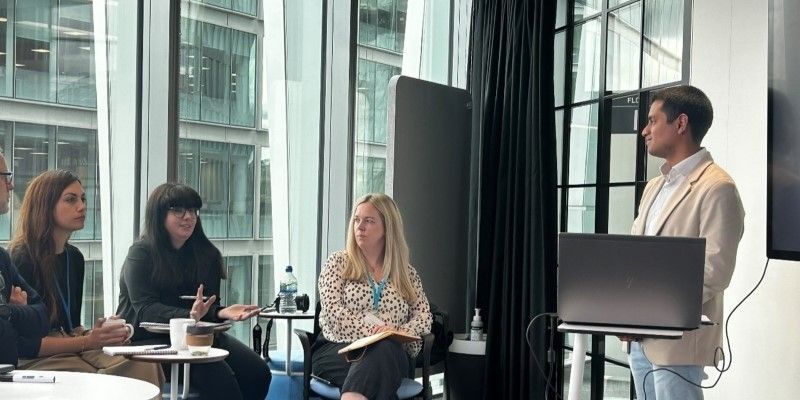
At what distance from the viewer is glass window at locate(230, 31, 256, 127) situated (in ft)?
18.2

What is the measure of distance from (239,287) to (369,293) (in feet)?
4.17

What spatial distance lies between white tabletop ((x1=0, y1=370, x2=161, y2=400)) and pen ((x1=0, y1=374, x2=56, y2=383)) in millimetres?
16

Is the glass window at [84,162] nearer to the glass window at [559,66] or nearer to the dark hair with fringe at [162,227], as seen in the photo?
the dark hair with fringe at [162,227]

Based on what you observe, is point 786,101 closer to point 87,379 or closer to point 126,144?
point 87,379

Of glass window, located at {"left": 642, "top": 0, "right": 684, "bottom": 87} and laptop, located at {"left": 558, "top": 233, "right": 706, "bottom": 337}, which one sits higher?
glass window, located at {"left": 642, "top": 0, "right": 684, "bottom": 87}

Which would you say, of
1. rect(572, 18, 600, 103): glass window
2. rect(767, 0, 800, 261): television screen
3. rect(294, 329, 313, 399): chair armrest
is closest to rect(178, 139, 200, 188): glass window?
rect(294, 329, 313, 399): chair armrest

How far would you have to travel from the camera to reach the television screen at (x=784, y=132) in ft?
10.5

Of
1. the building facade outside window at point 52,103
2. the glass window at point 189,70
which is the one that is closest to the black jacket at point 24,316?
the building facade outside window at point 52,103

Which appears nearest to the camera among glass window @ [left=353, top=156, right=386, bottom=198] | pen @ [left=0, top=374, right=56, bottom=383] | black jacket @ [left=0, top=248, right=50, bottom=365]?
pen @ [left=0, top=374, right=56, bottom=383]

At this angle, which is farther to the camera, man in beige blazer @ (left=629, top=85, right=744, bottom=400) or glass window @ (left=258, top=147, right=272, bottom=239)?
glass window @ (left=258, top=147, right=272, bottom=239)

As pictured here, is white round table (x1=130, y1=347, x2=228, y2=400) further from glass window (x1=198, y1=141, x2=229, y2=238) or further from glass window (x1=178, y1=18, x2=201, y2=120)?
glass window (x1=178, y1=18, x2=201, y2=120)

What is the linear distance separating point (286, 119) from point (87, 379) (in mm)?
3636

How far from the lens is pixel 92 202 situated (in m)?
4.87

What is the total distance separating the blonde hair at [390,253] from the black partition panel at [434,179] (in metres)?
0.74
